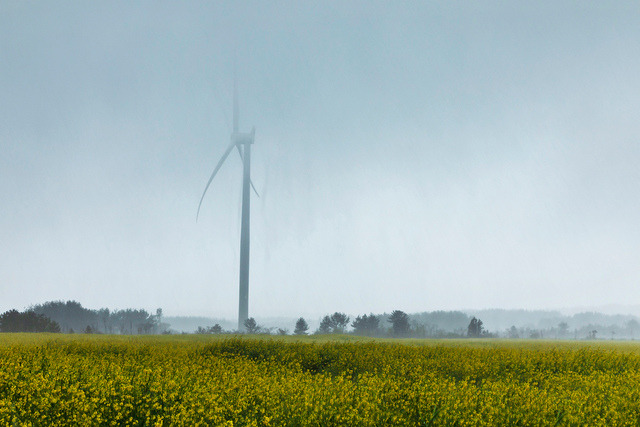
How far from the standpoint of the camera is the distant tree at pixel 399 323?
8638 cm

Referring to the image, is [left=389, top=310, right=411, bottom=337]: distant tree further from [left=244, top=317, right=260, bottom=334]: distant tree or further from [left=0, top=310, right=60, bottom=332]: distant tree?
[left=0, top=310, right=60, bottom=332]: distant tree

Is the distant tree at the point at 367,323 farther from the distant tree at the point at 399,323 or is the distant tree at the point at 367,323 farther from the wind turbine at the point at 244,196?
the wind turbine at the point at 244,196

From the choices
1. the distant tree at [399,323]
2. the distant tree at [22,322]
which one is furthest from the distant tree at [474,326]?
the distant tree at [22,322]

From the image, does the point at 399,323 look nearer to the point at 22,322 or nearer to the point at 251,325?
the point at 251,325

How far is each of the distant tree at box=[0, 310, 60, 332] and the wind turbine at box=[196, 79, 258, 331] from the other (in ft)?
101

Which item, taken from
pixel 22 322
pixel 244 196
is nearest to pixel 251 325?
pixel 244 196

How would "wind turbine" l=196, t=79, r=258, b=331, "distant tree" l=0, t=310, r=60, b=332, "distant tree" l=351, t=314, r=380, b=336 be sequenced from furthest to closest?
"distant tree" l=351, t=314, r=380, b=336 < "distant tree" l=0, t=310, r=60, b=332 < "wind turbine" l=196, t=79, r=258, b=331

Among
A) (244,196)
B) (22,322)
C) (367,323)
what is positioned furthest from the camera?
(367,323)

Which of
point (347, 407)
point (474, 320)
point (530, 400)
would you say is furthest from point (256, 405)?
point (474, 320)

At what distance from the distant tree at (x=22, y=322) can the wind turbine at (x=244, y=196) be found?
30.8 meters

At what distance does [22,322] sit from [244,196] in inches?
1633

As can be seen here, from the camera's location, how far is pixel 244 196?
211 feet

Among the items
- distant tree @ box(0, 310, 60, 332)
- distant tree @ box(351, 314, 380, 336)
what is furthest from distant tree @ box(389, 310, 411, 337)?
distant tree @ box(0, 310, 60, 332)

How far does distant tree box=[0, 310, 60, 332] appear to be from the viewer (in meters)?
78.6
